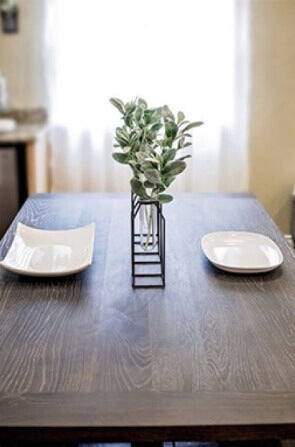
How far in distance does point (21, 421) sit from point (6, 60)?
303 centimetres

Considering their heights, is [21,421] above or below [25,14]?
below

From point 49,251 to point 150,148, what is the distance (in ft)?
1.63

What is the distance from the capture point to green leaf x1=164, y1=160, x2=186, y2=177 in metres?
1.55

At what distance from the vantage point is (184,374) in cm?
120

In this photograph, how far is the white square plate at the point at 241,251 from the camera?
5.58ft

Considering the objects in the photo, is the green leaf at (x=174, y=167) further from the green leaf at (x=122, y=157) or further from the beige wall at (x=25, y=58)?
the beige wall at (x=25, y=58)

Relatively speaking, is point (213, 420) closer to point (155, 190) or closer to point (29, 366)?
point (29, 366)

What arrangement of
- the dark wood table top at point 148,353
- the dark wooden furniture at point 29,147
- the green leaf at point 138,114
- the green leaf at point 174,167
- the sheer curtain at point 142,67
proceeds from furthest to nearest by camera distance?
1. the sheer curtain at point 142,67
2. the dark wooden furniture at point 29,147
3. the green leaf at point 138,114
4. the green leaf at point 174,167
5. the dark wood table top at point 148,353

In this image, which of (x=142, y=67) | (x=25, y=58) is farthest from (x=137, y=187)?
(x=25, y=58)

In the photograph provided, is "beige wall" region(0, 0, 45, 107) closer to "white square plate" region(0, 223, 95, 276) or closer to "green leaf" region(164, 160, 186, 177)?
"white square plate" region(0, 223, 95, 276)

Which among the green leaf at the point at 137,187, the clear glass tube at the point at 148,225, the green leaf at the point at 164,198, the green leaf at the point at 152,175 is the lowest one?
the clear glass tube at the point at 148,225

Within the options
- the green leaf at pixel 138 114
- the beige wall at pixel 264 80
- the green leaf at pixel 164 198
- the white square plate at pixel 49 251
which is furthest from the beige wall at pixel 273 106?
the green leaf at pixel 164 198

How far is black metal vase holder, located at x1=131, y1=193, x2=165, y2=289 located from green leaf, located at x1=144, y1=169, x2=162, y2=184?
0.35 feet

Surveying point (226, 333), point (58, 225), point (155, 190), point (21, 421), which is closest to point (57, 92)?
point (58, 225)
